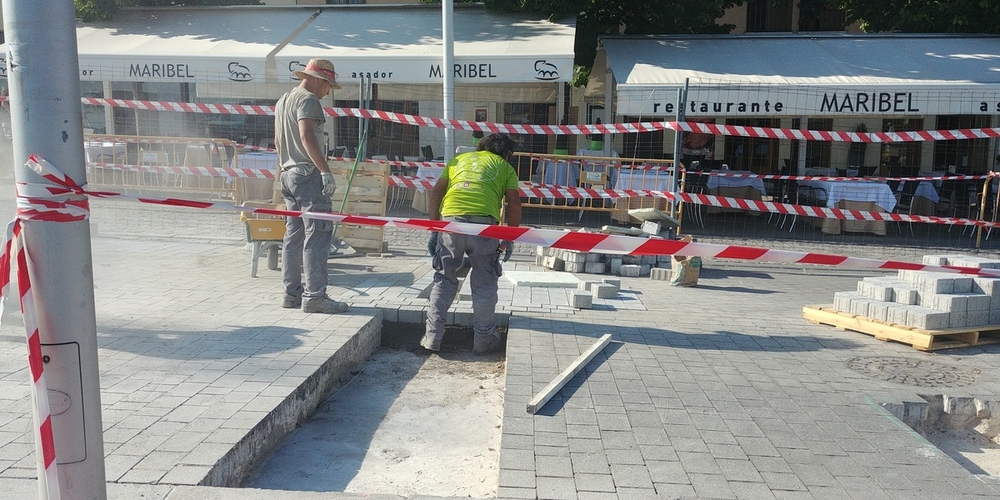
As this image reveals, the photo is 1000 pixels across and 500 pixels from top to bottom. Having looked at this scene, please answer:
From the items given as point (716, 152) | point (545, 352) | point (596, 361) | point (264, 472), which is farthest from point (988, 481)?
point (716, 152)

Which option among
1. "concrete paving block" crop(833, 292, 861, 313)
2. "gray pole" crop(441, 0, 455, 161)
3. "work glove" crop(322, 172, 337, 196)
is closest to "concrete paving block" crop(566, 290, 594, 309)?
"concrete paving block" crop(833, 292, 861, 313)

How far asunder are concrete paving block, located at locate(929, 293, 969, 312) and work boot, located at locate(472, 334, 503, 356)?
3.42 metres

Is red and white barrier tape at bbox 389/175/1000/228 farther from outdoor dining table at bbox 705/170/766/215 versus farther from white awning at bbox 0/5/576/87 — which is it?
white awning at bbox 0/5/576/87

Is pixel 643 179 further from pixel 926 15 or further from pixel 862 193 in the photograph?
pixel 926 15

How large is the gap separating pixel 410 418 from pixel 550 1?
11.9 m

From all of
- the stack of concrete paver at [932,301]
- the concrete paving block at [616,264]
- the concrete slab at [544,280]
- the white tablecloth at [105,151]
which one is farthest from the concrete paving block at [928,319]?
the white tablecloth at [105,151]

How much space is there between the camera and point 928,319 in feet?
20.4

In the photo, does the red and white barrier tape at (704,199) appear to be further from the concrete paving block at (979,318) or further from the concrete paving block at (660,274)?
the concrete paving block at (979,318)

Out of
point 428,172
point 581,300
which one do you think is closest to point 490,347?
point 581,300

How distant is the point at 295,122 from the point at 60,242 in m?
4.25

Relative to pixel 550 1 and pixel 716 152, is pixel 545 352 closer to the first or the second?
pixel 550 1

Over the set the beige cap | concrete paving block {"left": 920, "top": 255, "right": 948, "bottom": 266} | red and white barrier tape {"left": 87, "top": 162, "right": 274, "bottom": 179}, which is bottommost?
concrete paving block {"left": 920, "top": 255, "right": 948, "bottom": 266}

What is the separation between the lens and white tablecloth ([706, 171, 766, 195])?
13.6 meters

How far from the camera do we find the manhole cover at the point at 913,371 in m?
5.40
